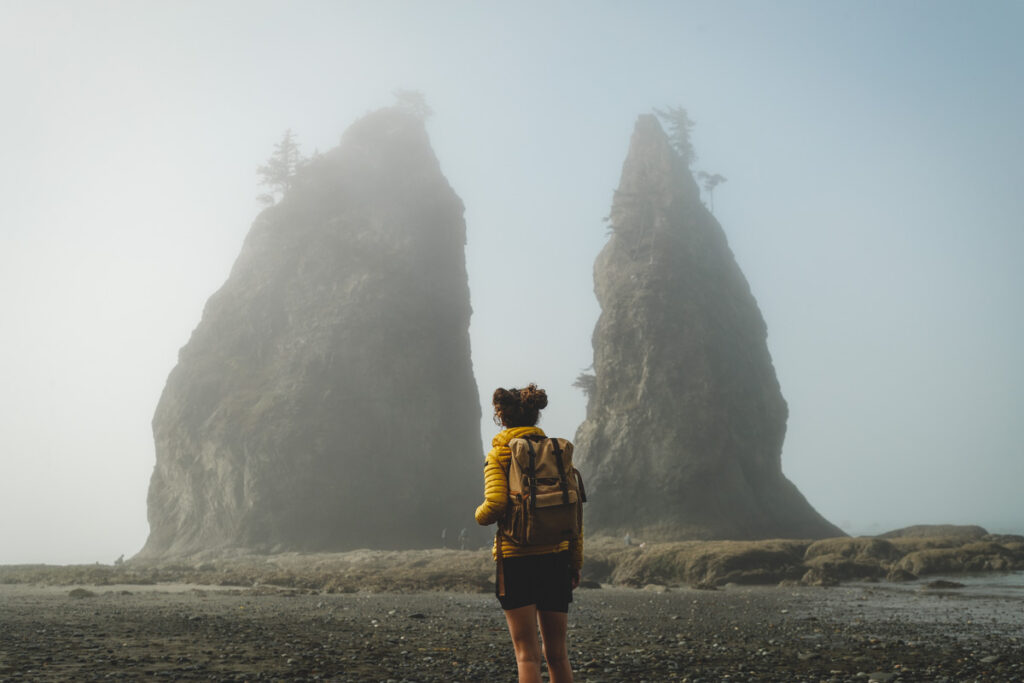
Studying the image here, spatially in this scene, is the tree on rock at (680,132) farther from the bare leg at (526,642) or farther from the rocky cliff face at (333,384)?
the bare leg at (526,642)

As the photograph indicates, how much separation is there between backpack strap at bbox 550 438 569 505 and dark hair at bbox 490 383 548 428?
33cm

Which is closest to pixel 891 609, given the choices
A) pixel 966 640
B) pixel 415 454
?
pixel 966 640

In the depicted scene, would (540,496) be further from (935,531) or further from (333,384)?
(333,384)

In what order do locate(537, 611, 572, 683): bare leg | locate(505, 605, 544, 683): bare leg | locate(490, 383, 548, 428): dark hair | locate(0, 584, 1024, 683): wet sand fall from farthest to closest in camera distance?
1. locate(0, 584, 1024, 683): wet sand
2. locate(490, 383, 548, 428): dark hair
3. locate(537, 611, 572, 683): bare leg
4. locate(505, 605, 544, 683): bare leg

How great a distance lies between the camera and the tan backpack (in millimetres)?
5152

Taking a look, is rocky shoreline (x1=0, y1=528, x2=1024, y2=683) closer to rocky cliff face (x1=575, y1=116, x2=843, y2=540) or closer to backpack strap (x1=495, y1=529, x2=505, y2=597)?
backpack strap (x1=495, y1=529, x2=505, y2=597)

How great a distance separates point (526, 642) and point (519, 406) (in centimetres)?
163

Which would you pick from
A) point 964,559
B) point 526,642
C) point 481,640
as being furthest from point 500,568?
point 964,559

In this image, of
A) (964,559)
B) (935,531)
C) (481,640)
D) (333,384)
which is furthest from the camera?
(333,384)

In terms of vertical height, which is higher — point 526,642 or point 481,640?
point 526,642

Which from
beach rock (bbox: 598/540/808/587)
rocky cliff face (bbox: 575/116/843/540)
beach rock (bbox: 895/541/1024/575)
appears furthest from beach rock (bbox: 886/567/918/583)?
rocky cliff face (bbox: 575/116/843/540)

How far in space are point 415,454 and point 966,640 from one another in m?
48.1

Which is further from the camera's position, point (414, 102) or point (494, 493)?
point (414, 102)

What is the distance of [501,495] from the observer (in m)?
5.18
